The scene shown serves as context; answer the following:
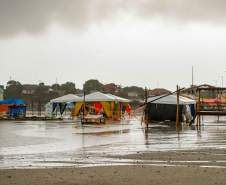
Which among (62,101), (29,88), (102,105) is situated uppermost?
(29,88)

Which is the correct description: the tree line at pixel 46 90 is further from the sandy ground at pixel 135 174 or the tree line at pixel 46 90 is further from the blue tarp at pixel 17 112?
the sandy ground at pixel 135 174

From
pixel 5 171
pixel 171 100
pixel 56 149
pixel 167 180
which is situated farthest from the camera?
pixel 171 100

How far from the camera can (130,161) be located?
1466 centimetres

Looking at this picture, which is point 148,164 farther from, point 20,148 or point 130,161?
point 20,148

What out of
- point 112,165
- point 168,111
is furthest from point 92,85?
point 112,165

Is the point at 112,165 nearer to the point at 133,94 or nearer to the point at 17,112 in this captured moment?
the point at 17,112

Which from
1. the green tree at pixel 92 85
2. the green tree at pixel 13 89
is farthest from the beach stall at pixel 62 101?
the green tree at pixel 92 85

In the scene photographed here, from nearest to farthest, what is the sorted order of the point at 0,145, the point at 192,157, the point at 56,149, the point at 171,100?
the point at 192,157, the point at 56,149, the point at 0,145, the point at 171,100

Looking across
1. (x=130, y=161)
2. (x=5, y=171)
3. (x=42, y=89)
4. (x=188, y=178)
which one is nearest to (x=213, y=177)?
(x=188, y=178)

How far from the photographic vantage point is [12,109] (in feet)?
184

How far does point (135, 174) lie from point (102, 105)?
4408cm

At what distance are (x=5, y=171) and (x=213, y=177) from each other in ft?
16.8

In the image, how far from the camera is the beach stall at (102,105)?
5353cm

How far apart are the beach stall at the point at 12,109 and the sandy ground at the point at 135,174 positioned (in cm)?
4287
